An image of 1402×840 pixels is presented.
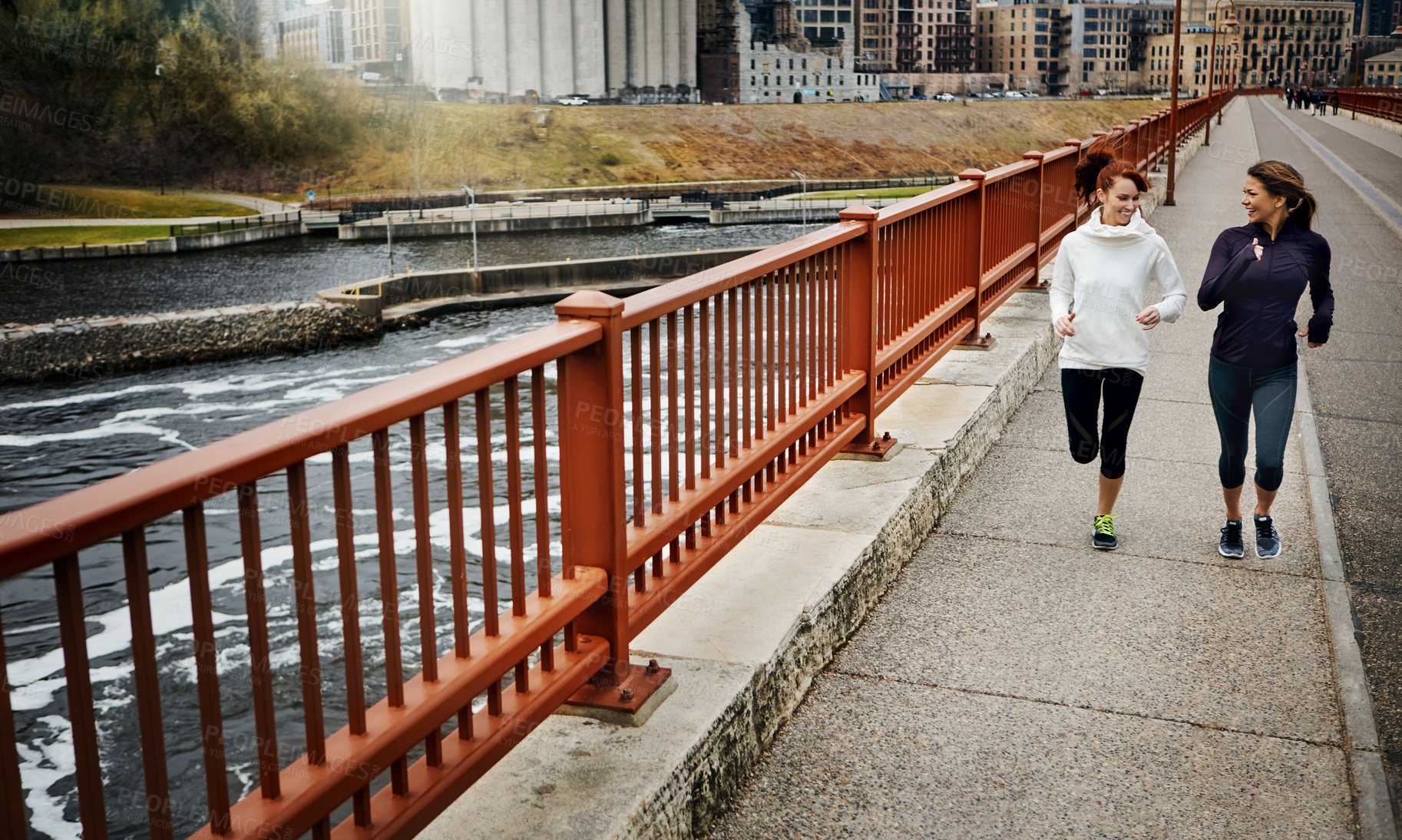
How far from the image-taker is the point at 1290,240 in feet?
17.0

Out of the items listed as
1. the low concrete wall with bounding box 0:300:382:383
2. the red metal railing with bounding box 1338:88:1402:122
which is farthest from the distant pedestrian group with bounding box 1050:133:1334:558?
the red metal railing with bounding box 1338:88:1402:122

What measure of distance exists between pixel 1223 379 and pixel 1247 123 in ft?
191

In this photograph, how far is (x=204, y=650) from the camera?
1878mm

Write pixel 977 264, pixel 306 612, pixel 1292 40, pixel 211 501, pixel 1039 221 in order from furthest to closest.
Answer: pixel 1292 40 → pixel 211 501 → pixel 1039 221 → pixel 977 264 → pixel 306 612

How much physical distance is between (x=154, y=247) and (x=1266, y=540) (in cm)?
7679

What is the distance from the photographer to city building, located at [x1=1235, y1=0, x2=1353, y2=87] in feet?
636

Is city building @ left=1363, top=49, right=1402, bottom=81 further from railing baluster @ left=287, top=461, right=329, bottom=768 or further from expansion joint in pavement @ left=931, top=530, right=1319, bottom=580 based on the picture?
railing baluster @ left=287, top=461, right=329, bottom=768

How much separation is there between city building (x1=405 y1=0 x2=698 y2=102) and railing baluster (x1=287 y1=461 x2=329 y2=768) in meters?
123

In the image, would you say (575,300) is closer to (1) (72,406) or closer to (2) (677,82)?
(1) (72,406)

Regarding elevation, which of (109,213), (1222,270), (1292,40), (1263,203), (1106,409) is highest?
(1292,40)

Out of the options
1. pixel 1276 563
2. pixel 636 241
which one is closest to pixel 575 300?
Result: pixel 1276 563

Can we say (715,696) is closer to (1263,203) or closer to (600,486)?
(600,486)

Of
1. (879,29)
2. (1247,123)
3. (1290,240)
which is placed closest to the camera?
(1290,240)

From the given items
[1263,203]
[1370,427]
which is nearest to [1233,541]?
[1263,203]
